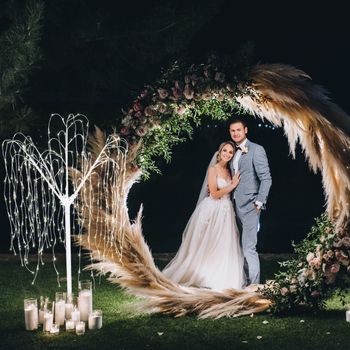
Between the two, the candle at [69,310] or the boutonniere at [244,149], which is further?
the boutonniere at [244,149]

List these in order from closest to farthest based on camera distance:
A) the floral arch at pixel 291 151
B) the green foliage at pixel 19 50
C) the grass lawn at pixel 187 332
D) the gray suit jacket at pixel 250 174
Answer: the grass lawn at pixel 187 332 < the floral arch at pixel 291 151 < the gray suit jacket at pixel 250 174 < the green foliage at pixel 19 50

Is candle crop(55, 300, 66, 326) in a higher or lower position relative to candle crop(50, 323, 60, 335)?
higher

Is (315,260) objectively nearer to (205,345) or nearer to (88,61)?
(205,345)


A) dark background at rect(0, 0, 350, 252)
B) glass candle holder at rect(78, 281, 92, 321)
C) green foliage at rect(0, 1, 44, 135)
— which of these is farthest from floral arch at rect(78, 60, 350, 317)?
green foliage at rect(0, 1, 44, 135)

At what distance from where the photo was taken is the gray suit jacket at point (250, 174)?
7.75m

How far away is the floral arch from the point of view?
22.6 feet

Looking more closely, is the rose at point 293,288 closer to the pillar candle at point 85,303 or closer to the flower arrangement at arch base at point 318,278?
the flower arrangement at arch base at point 318,278

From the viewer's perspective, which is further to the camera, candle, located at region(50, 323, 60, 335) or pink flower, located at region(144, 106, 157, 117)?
pink flower, located at region(144, 106, 157, 117)

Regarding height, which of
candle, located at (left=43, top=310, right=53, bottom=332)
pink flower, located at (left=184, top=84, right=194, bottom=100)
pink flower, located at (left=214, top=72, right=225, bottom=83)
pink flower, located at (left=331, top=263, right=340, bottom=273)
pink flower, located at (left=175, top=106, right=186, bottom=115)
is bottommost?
candle, located at (left=43, top=310, right=53, bottom=332)

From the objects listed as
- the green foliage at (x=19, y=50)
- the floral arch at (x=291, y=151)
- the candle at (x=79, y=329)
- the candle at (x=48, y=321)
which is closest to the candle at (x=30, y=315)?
the candle at (x=48, y=321)

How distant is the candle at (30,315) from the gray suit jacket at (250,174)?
Result: 8.22ft

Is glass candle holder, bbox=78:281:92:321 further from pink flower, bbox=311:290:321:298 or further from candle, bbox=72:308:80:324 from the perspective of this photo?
pink flower, bbox=311:290:321:298

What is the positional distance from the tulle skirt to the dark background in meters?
1.48

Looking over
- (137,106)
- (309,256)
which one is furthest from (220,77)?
(309,256)
